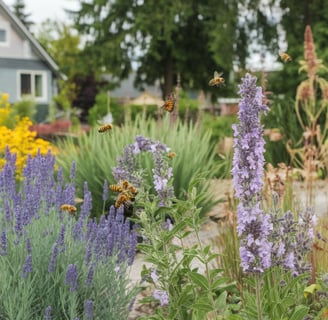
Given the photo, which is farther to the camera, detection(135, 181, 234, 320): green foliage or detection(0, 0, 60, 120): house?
detection(0, 0, 60, 120): house

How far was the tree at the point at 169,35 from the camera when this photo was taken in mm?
26969

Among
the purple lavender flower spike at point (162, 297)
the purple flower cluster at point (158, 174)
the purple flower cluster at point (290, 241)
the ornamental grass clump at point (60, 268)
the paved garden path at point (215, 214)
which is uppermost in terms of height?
the purple flower cluster at point (158, 174)

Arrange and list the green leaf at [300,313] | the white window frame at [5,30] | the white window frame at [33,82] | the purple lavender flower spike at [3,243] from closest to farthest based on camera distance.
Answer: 1. the green leaf at [300,313]
2. the purple lavender flower spike at [3,243]
3. the white window frame at [5,30]
4. the white window frame at [33,82]

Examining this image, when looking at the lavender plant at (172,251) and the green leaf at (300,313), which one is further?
the lavender plant at (172,251)

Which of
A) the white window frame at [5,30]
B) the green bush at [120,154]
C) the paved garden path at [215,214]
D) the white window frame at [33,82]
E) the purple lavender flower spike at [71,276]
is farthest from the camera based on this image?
the white window frame at [33,82]

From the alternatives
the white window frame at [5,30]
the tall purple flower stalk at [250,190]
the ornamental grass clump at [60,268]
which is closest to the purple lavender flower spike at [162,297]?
the ornamental grass clump at [60,268]

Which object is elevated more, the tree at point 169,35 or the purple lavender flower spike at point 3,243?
the tree at point 169,35

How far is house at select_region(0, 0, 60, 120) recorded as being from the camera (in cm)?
3372

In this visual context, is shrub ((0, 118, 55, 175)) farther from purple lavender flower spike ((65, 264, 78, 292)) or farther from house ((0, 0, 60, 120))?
house ((0, 0, 60, 120))

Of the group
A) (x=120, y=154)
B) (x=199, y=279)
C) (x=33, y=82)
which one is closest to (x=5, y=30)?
(x=33, y=82)

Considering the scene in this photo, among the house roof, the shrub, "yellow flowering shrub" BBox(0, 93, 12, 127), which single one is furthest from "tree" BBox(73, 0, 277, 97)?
the shrub

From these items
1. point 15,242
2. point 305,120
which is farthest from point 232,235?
point 305,120

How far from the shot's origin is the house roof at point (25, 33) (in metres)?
33.4

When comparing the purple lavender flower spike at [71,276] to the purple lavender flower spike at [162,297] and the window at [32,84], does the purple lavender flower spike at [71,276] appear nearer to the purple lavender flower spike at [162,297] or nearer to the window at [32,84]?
the purple lavender flower spike at [162,297]
